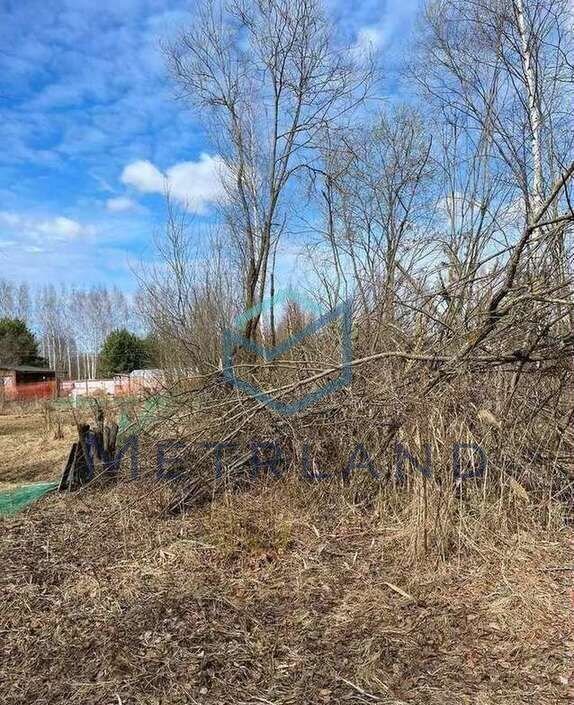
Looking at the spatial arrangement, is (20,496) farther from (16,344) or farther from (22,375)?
(16,344)

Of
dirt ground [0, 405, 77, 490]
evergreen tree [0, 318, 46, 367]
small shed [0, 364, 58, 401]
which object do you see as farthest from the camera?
evergreen tree [0, 318, 46, 367]

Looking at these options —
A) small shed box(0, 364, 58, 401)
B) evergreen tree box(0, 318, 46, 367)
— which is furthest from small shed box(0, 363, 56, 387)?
evergreen tree box(0, 318, 46, 367)

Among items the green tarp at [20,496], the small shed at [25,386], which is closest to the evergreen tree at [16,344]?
the small shed at [25,386]

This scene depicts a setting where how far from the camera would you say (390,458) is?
15.6ft

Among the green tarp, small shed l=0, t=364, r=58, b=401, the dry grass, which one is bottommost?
the dry grass

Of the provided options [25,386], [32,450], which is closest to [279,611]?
[32,450]

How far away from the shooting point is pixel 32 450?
33.2 feet

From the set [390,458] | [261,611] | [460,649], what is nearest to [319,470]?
[390,458]

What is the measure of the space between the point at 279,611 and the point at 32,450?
27.5 feet

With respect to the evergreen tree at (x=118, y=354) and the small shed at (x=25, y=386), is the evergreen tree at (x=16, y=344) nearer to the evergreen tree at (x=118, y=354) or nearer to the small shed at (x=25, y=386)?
the small shed at (x=25, y=386)

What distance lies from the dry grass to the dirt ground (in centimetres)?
333

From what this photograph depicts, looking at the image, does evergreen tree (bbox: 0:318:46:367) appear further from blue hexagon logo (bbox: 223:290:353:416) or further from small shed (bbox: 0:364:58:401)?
blue hexagon logo (bbox: 223:290:353:416)

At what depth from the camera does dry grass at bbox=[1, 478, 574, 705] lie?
7.90 feet

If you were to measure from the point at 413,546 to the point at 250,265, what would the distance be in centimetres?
624
